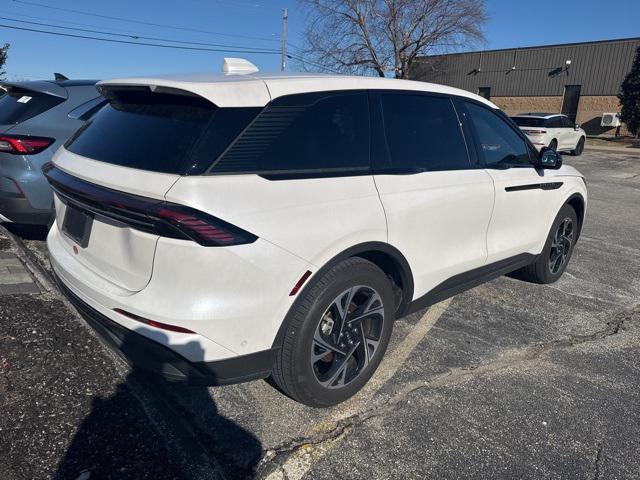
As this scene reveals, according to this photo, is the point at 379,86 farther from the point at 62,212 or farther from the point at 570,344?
the point at 570,344

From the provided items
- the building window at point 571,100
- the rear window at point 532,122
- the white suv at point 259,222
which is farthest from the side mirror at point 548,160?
the building window at point 571,100

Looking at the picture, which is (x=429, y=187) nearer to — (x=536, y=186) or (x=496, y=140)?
(x=496, y=140)

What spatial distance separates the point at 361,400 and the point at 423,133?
5.75 ft

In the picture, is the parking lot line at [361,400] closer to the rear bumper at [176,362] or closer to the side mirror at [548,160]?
the rear bumper at [176,362]

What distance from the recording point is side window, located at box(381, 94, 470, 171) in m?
3.02

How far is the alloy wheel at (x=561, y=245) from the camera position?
4.76m

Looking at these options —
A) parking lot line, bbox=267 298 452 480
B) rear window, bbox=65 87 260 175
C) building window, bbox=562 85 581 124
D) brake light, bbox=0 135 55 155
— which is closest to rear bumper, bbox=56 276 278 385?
parking lot line, bbox=267 298 452 480

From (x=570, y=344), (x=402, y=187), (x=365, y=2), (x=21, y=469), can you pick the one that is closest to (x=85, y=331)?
(x=21, y=469)

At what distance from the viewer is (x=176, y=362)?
219cm

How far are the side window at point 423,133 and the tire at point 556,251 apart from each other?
163cm

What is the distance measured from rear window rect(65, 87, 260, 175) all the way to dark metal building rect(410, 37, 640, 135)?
33.9 m

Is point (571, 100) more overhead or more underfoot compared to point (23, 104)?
more overhead

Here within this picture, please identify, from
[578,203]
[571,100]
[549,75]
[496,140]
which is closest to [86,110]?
[496,140]

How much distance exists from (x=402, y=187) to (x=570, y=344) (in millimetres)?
1939
